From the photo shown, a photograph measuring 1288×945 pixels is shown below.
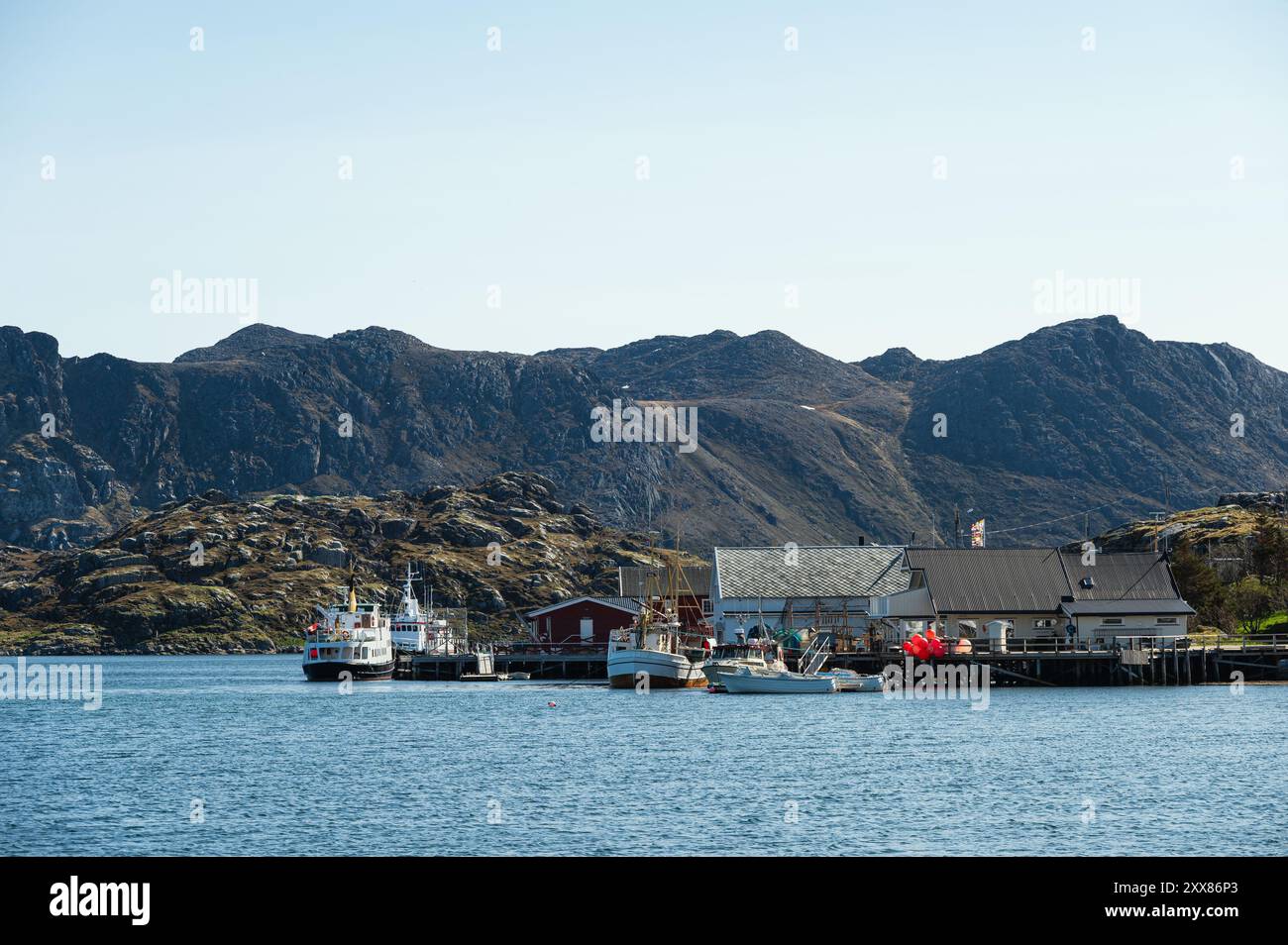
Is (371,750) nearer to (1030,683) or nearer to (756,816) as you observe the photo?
(756,816)

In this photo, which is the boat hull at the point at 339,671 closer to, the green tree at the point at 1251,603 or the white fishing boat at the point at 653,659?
the white fishing boat at the point at 653,659

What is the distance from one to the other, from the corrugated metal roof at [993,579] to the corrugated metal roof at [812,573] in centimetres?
683

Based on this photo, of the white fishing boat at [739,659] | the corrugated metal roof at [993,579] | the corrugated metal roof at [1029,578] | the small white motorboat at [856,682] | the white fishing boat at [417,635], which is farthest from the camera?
the white fishing boat at [417,635]

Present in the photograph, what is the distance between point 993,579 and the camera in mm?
106312

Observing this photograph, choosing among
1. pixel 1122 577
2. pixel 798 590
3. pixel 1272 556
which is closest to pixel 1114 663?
pixel 1122 577

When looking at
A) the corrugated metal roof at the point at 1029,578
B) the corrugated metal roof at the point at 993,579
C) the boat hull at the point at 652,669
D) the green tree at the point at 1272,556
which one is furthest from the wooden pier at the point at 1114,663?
the green tree at the point at 1272,556

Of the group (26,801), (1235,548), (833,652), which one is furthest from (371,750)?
(1235,548)

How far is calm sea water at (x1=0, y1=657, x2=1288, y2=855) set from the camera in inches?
1420

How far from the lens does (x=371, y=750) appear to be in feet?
196

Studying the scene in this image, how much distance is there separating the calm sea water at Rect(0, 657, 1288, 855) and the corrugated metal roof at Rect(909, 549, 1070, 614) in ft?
55.8


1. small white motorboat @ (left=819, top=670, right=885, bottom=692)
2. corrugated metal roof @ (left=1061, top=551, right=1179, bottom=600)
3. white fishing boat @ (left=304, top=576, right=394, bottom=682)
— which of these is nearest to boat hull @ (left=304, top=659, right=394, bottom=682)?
white fishing boat @ (left=304, top=576, right=394, bottom=682)

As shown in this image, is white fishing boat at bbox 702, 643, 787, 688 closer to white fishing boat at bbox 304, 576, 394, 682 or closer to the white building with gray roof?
the white building with gray roof

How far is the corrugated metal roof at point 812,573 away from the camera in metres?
118
